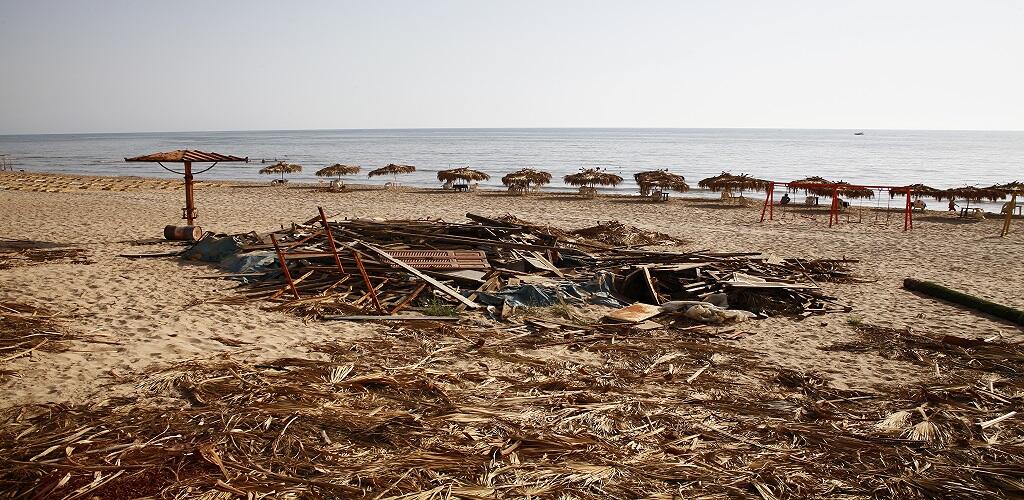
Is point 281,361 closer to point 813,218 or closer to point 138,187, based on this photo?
point 813,218

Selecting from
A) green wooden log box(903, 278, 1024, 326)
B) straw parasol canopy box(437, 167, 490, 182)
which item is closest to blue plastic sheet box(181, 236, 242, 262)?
green wooden log box(903, 278, 1024, 326)

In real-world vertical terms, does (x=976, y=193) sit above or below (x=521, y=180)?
below

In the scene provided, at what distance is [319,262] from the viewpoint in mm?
9766

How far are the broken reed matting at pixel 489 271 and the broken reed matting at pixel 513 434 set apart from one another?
2376 mm

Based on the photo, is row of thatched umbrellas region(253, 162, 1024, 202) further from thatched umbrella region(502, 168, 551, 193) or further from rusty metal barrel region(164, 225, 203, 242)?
rusty metal barrel region(164, 225, 203, 242)

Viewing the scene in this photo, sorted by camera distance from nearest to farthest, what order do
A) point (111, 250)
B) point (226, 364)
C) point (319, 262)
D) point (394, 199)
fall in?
point (226, 364) → point (319, 262) → point (111, 250) → point (394, 199)

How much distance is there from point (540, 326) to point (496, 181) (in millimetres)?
36767

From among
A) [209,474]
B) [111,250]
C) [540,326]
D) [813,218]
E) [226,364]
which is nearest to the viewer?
[209,474]

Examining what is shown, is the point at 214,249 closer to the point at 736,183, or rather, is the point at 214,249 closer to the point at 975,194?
the point at 736,183

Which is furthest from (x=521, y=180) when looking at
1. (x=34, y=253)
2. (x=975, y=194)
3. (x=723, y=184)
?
(x=34, y=253)

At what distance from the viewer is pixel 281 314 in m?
7.75

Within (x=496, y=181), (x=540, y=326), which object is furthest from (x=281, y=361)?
(x=496, y=181)

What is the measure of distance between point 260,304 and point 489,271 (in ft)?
10.6

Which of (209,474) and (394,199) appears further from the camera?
(394,199)
